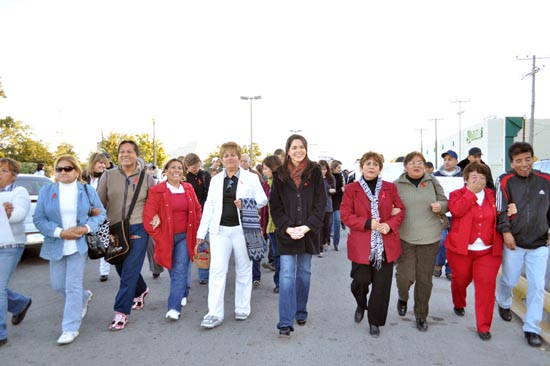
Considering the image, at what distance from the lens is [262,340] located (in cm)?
434

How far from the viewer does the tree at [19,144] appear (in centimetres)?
4103

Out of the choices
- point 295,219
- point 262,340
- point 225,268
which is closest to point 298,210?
point 295,219

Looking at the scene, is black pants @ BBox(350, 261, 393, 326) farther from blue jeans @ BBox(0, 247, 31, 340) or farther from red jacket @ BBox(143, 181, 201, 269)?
blue jeans @ BBox(0, 247, 31, 340)

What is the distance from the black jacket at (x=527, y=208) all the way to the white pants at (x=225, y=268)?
9.17 feet

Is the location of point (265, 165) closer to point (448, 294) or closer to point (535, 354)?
point (448, 294)

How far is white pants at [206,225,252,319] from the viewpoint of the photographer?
4.83m

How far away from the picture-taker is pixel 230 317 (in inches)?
201

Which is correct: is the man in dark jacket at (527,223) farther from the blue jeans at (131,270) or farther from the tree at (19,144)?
the tree at (19,144)

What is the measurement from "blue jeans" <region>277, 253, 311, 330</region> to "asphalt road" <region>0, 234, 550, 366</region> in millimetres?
187

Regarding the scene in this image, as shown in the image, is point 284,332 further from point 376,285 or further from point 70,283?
point 70,283

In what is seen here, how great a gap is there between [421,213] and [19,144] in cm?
4674

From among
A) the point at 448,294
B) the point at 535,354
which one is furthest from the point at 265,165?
the point at 535,354

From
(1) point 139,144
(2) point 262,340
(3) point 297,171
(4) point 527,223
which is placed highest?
(1) point 139,144

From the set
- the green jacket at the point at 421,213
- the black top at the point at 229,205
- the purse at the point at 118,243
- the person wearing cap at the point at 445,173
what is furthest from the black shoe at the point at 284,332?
the person wearing cap at the point at 445,173
